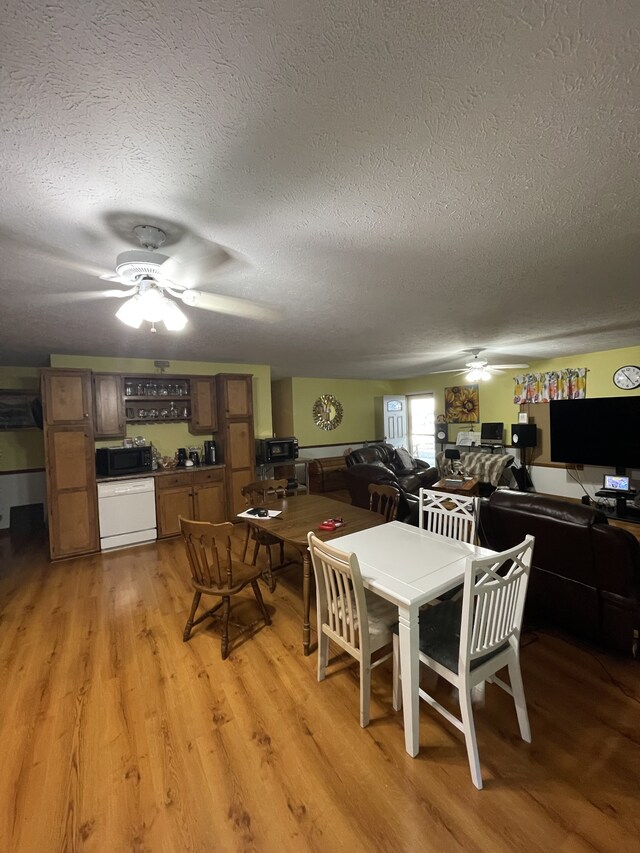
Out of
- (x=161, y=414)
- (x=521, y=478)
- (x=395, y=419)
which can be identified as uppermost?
(x=161, y=414)

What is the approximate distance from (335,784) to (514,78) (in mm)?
2523

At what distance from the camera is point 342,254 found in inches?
74.7

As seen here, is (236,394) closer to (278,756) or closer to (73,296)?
(73,296)

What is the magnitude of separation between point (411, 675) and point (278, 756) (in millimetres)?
723

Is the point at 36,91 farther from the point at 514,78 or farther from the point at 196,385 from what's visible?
the point at 196,385

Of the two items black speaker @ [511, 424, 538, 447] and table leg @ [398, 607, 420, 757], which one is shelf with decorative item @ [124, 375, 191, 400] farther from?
black speaker @ [511, 424, 538, 447]

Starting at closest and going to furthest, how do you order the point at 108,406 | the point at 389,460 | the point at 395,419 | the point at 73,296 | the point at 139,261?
the point at 139,261, the point at 73,296, the point at 108,406, the point at 389,460, the point at 395,419

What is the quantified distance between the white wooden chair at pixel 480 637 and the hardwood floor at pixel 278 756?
7.3 inches

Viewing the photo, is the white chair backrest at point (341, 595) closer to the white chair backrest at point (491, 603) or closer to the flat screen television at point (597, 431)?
the white chair backrest at point (491, 603)

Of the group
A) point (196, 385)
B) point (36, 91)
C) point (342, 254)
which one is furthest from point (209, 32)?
point (196, 385)

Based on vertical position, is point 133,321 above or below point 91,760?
above

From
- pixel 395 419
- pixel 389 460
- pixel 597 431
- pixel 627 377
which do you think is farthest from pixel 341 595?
pixel 395 419

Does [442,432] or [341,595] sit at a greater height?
[442,432]

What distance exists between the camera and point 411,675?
1.57 m
